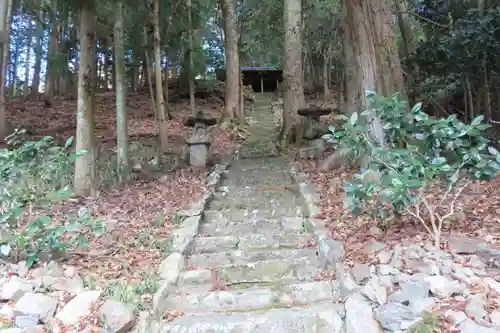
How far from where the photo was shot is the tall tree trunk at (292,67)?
11.2 m

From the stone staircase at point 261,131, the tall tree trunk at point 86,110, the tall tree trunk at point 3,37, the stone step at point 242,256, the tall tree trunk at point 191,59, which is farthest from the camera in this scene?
the tall tree trunk at point 191,59

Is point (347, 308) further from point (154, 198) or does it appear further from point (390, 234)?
point (154, 198)

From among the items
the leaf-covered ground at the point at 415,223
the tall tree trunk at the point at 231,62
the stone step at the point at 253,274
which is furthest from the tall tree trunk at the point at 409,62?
the stone step at the point at 253,274

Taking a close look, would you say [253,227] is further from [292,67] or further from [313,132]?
[292,67]

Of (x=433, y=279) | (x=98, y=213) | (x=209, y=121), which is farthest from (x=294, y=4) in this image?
(x=433, y=279)

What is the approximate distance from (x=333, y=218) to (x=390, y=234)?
1186mm

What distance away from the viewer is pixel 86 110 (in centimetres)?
670

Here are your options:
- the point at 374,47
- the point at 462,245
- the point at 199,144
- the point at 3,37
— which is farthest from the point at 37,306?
the point at 3,37

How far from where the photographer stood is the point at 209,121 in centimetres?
948

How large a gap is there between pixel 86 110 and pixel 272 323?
15.6 feet

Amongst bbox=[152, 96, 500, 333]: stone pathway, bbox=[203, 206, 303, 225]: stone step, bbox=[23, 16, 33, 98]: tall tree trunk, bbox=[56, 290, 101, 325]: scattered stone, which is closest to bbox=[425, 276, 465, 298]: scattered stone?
bbox=[152, 96, 500, 333]: stone pathway

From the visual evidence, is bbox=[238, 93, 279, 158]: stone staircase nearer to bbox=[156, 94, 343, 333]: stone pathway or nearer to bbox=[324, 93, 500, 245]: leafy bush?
bbox=[156, 94, 343, 333]: stone pathway

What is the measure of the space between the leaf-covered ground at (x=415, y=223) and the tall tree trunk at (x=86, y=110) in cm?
364

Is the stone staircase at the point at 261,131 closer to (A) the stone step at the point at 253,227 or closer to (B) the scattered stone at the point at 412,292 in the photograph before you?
(A) the stone step at the point at 253,227
